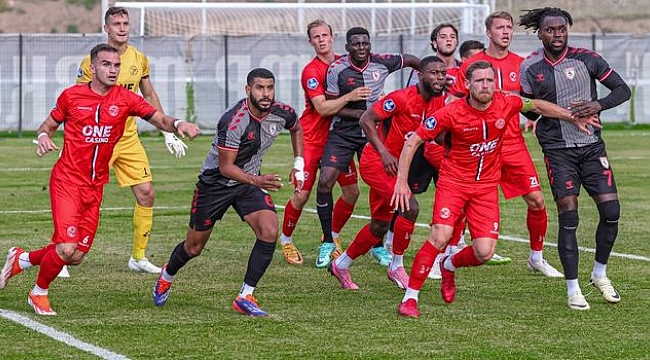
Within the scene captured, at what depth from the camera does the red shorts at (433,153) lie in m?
11.2

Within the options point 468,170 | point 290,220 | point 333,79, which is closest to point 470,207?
point 468,170

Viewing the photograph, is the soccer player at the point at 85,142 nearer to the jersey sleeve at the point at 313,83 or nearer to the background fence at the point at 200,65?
the jersey sleeve at the point at 313,83

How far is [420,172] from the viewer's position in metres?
11.5

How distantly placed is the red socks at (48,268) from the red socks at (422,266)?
264 centimetres

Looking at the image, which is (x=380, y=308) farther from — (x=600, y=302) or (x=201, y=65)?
(x=201, y=65)

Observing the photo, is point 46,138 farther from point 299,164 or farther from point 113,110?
point 299,164

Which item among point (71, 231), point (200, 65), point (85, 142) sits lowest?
point (71, 231)

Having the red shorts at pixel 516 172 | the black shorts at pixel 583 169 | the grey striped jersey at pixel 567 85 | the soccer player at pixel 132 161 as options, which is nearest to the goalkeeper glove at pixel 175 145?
the soccer player at pixel 132 161

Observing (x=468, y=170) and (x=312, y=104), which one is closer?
(x=468, y=170)

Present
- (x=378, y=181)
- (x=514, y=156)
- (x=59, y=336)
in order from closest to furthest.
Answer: (x=59, y=336)
(x=514, y=156)
(x=378, y=181)

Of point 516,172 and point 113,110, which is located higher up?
point 113,110

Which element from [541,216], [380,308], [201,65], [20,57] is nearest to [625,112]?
[201,65]

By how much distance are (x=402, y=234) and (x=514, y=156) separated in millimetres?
1177

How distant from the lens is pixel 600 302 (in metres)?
10.2
